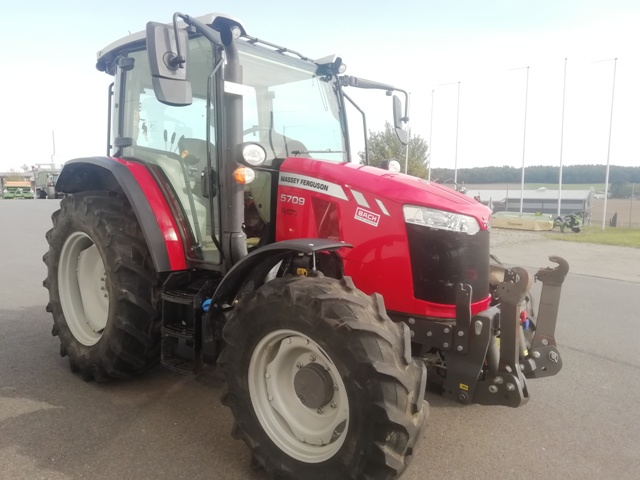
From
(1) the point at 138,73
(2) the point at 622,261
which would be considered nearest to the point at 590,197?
(2) the point at 622,261

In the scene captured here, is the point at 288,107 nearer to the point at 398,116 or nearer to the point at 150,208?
the point at 398,116

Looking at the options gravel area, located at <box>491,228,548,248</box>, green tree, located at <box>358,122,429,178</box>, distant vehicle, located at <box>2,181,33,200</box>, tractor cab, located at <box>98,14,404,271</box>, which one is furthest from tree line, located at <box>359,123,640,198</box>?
distant vehicle, located at <box>2,181,33,200</box>

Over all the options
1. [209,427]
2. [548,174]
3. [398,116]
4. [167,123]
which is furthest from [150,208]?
[548,174]

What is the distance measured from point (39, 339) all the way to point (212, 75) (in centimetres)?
327

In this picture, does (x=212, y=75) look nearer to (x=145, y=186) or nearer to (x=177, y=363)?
(x=145, y=186)

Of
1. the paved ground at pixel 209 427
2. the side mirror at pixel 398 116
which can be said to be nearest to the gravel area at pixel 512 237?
the side mirror at pixel 398 116

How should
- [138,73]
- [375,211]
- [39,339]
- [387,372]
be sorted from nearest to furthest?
[387,372] < [375,211] < [138,73] < [39,339]

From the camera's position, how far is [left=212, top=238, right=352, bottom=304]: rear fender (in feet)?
8.23

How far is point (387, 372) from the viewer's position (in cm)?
212

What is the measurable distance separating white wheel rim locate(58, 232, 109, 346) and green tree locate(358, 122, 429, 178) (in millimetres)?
18705

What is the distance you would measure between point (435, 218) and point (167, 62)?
5.29 ft

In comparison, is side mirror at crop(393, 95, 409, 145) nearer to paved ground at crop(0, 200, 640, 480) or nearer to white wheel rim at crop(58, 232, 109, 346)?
paved ground at crop(0, 200, 640, 480)

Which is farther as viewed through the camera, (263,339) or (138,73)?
(138,73)

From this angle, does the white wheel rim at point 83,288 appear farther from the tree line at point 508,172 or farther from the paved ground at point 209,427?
the tree line at point 508,172
